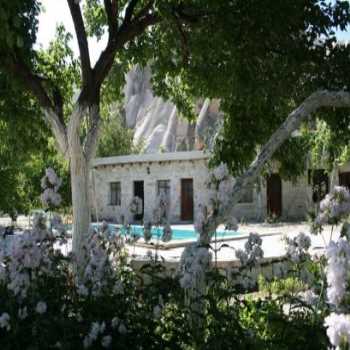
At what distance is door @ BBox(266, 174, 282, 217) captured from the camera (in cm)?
1978

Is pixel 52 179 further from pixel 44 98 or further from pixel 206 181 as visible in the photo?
pixel 44 98

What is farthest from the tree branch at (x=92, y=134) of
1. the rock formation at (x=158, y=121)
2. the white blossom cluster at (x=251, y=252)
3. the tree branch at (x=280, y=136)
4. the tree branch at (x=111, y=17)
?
the rock formation at (x=158, y=121)

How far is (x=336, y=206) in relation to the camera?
10.5ft

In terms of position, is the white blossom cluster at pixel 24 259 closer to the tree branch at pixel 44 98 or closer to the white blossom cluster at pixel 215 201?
the white blossom cluster at pixel 215 201

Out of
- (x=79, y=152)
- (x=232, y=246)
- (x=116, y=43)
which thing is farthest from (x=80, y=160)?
(x=232, y=246)

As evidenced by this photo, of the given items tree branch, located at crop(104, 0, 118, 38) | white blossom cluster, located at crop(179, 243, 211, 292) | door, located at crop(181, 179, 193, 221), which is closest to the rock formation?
door, located at crop(181, 179, 193, 221)

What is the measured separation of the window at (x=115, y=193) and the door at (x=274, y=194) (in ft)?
20.8

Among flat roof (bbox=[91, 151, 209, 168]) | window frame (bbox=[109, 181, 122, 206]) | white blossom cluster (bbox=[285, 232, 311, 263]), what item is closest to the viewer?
white blossom cluster (bbox=[285, 232, 311, 263])

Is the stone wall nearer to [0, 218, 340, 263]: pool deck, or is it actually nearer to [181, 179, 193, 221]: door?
[181, 179, 193, 221]: door

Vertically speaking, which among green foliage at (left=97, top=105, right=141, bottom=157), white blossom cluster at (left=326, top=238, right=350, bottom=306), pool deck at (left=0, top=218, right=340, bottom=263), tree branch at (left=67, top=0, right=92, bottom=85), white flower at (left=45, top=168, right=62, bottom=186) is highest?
green foliage at (left=97, top=105, right=141, bottom=157)

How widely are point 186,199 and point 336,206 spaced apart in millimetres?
17791

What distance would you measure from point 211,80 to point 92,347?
5116mm

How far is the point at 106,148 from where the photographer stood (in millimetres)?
29672

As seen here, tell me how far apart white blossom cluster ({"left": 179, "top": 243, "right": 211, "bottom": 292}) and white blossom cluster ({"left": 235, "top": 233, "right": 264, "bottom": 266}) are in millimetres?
512
